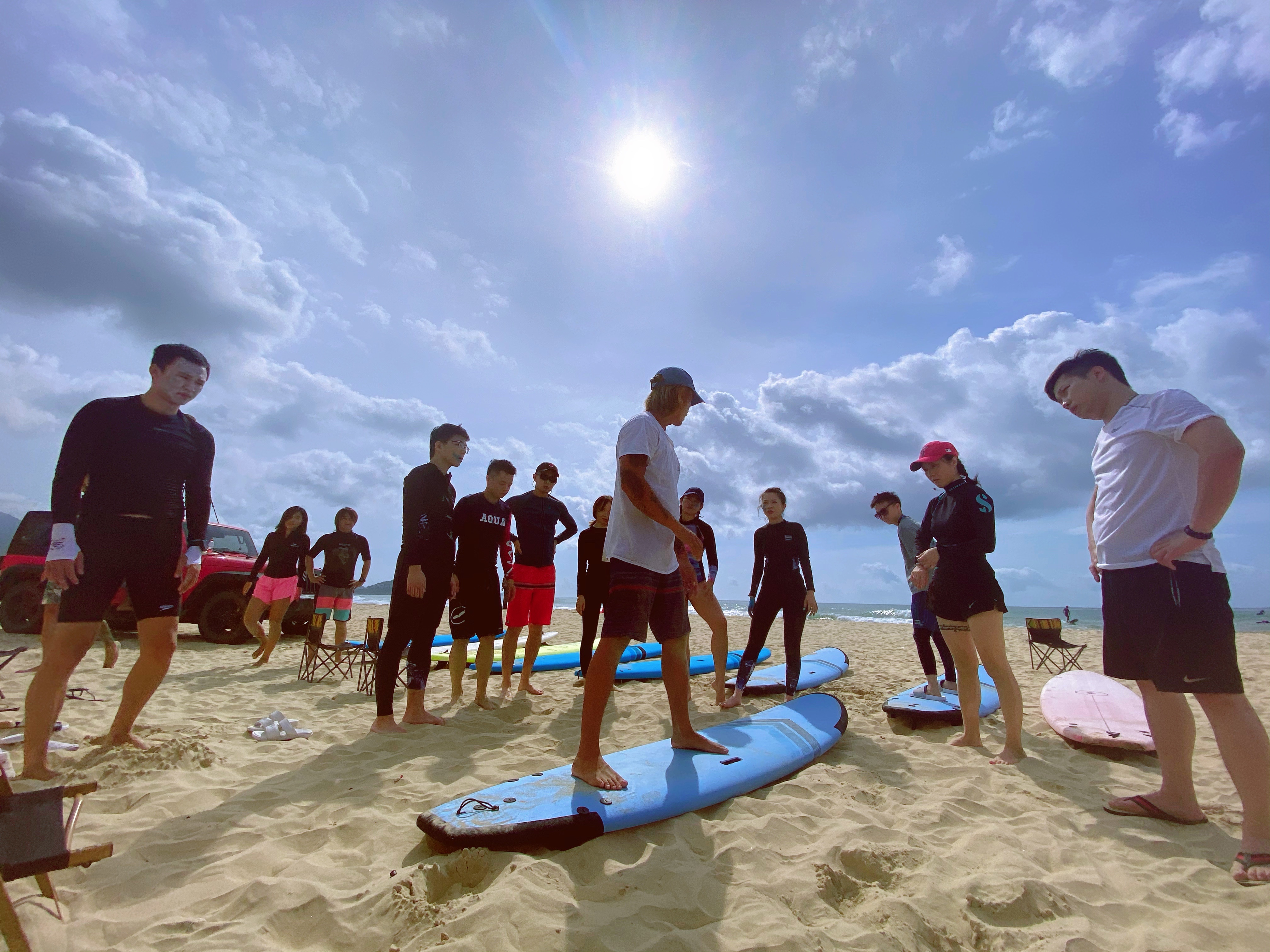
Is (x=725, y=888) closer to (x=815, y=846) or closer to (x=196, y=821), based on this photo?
(x=815, y=846)

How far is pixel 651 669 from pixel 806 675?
5.56ft

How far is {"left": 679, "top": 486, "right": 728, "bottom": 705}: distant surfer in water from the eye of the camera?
5.28m

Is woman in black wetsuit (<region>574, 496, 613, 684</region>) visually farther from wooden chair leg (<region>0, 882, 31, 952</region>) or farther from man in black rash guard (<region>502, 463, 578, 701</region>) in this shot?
wooden chair leg (<region>0, 882, 31, 952</region>)

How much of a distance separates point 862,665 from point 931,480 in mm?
5646

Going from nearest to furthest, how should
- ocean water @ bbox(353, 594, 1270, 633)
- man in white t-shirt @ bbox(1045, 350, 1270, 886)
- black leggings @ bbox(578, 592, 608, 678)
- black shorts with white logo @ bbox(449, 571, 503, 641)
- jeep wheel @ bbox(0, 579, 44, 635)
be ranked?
man in white t-shirt @ bbox(1045, 350, 1270, 886) < black shorts with white logo @ bbox(449, 571, 503, 641) < black leggings @ bbox(578, 592, 608, 678) < jeep wheel @ bbox(0, 579, 44, 635) < ocean water @ bbox(353, 594, 1270, 633)

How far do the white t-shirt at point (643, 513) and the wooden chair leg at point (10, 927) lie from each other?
2.16m

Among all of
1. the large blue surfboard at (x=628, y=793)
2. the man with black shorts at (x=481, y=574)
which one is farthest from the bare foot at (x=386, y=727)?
the large blue surfboard at (x=628, y=793)

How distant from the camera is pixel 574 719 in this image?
4.67 meters

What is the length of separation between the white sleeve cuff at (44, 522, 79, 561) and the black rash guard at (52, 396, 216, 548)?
27mm

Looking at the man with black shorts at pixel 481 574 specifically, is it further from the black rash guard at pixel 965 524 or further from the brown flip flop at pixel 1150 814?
the brown flip flop at pixel 1150 814

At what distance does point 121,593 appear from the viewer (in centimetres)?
920

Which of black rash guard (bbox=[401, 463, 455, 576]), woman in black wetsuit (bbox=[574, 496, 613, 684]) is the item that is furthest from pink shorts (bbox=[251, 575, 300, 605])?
black rash guard (bbox=[401, 463, 455, 576])

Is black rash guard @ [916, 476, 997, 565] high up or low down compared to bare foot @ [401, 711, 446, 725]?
up

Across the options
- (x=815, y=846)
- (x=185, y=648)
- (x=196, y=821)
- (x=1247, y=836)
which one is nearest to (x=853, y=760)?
(x=815, y=846)
